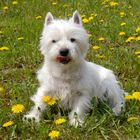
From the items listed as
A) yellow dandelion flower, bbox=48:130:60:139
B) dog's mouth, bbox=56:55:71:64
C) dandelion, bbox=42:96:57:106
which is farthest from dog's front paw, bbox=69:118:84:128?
dog's mouth, bbox=56:55:71:64

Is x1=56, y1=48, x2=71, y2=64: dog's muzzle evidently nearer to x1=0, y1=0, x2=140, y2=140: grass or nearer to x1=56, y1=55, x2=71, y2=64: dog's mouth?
x1=56, y1=55, x2=71, y2=64: dog's mouth

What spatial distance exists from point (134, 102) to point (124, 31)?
3.53 metres

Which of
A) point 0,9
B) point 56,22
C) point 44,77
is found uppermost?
point 56,22

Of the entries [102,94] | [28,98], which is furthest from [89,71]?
[28,98]

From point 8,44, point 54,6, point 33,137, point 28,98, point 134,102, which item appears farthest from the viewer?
point 54,6

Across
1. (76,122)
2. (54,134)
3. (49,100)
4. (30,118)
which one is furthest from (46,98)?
(54,134)

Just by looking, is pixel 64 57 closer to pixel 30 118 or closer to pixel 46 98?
pixel 46 98

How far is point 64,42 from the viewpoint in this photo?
5.79 m

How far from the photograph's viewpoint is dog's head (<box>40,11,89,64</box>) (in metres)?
5.72

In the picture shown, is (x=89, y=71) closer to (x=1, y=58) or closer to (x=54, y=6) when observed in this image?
(x=1, y=58)

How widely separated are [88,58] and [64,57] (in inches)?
91.0

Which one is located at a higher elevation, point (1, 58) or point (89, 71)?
point (89, 71)

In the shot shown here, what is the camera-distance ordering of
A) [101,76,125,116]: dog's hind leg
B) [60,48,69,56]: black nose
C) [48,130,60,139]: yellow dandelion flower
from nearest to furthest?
1. [48,130,60,139]: yellow dandelion flower
2. [60,48,69,56]: black nose
3. [101,76,125,116]: dog's hind leg

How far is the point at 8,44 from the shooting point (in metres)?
8.77
